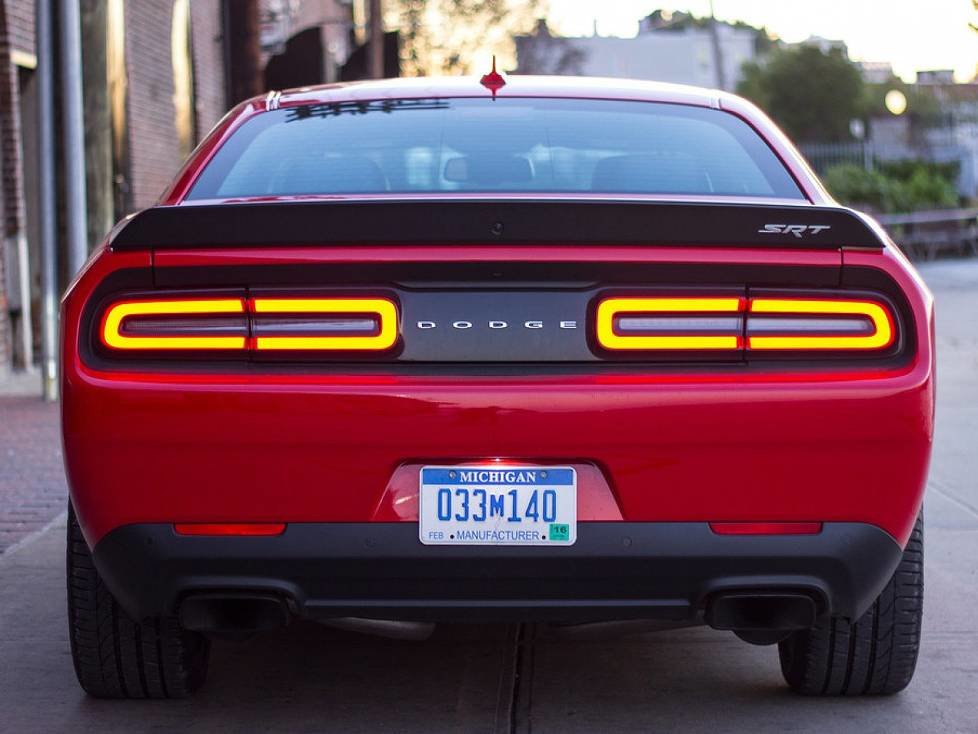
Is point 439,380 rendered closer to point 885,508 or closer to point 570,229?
point 570,229

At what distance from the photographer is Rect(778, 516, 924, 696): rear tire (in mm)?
3914

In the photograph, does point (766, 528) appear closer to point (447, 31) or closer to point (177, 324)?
point (177, 324)

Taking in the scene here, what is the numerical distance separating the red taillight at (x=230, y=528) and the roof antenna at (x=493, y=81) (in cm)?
157

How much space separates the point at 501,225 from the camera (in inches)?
134

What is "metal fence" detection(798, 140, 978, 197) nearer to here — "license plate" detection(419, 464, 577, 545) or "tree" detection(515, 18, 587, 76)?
"tree" detection(515, 18, 587, 76)

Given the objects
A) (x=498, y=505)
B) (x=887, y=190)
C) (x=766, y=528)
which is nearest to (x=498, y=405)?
(x=498, y=505)

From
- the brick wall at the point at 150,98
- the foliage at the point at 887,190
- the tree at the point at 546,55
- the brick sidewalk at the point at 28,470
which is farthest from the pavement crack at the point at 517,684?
the tree at the point at 546,55

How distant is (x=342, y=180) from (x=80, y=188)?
728 centimetres

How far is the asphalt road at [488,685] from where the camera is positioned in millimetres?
3975

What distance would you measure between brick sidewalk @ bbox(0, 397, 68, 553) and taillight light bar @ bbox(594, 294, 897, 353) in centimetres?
344

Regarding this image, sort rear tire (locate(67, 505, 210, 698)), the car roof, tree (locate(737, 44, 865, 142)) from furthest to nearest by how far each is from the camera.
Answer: tree (locate(737, 44, 865, 142)) < the car roof < rear tire (locate(67, 505, 210, 698))

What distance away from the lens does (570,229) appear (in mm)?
3404

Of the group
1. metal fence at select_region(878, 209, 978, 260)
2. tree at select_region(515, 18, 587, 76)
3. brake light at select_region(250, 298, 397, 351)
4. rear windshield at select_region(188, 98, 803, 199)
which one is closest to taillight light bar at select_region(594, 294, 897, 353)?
brake light at select_region(250, 298, 397, 351)

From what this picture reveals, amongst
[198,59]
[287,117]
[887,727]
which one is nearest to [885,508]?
[887,727]
